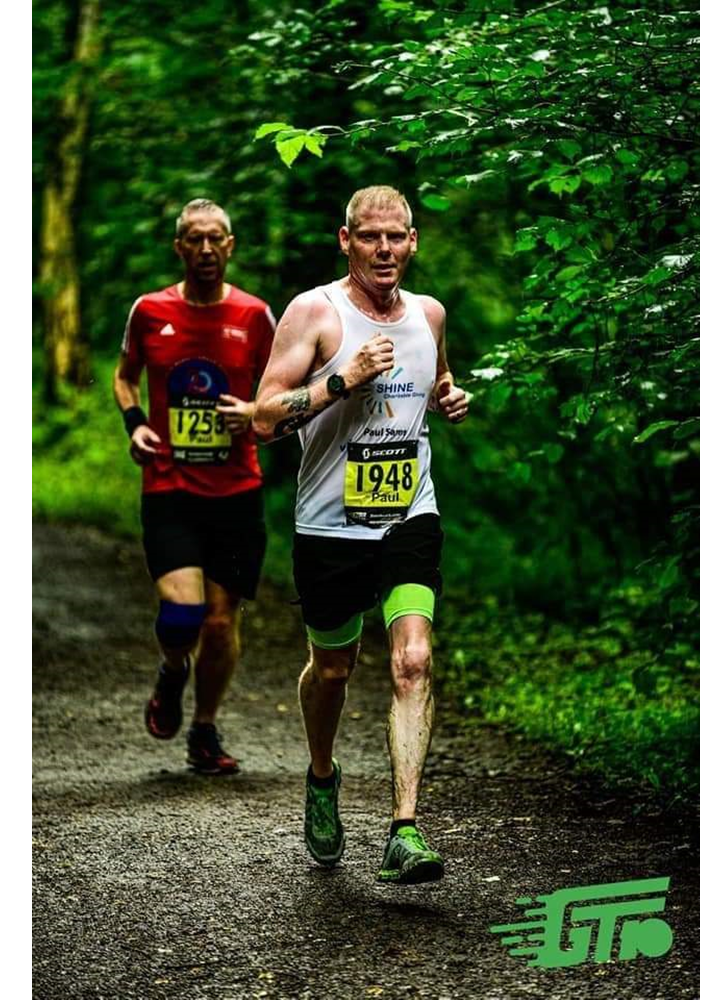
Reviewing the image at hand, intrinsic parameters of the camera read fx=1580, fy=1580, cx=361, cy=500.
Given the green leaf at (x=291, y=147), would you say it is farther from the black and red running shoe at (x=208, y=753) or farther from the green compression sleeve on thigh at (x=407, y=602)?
the black and red running shoe at (x=208, y=753)

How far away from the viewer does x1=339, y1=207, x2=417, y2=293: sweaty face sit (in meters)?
5.39

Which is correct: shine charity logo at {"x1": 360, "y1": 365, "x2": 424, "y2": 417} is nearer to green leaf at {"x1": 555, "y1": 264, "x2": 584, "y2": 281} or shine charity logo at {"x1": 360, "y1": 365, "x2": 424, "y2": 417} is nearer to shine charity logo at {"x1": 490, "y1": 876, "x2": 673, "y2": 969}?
green leaf at {"x1": 555, "y1": 264, "x2": 584, "y2": 281}

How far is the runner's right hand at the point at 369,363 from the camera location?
5.18 meters

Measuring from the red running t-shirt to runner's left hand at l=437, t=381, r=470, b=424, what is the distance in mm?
1869

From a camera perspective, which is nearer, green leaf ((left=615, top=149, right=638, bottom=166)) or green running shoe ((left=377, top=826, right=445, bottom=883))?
green running shoe ((left=377, top=826, right=445, bottom=883))

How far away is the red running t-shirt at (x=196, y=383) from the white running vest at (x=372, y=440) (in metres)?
1.87

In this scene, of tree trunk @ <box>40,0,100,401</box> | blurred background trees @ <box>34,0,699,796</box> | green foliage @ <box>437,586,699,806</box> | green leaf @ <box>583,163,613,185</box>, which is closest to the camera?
green leaf @ <box>583,163,613,185</box>

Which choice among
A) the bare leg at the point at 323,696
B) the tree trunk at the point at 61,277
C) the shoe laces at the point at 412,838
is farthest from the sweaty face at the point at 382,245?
the tree trunk at the point at 61,277

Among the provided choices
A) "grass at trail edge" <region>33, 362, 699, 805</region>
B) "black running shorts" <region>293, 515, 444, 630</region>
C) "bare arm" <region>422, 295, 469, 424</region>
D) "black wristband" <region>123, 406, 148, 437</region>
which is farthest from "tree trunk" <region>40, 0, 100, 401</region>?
"black running shorts" <region>293, 515, 444, 630</region>

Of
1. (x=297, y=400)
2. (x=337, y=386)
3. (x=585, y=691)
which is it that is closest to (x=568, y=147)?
(x=337, y=386)

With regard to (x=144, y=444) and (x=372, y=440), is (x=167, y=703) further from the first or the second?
(x=372, y=440)

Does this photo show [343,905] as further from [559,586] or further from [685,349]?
[559,586]
